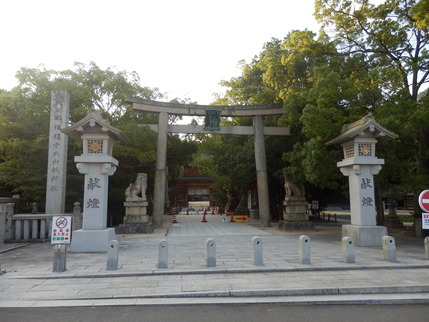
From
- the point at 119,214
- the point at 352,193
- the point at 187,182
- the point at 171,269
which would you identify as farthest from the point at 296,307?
the point at 187,182

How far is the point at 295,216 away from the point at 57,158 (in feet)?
42.3

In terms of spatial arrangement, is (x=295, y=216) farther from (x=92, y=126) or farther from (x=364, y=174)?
(x=92, y=126)

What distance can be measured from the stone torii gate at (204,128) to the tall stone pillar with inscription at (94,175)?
21.9 feet

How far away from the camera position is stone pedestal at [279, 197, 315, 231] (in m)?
16.8

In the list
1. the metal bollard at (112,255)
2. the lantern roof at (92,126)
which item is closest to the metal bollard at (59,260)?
the metal bollard at (112,255)

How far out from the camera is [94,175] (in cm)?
1102

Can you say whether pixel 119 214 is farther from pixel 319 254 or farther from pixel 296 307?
pixel 296 307

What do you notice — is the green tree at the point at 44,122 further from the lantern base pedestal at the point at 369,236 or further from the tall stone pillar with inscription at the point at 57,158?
the lantern base pedestal at the point at 369,236

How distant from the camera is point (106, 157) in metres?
10.9

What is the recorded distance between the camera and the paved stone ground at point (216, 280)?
5.85 metres

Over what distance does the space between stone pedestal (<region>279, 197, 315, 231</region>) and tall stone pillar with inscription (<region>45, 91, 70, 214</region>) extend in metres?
11.8

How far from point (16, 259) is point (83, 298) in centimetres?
513

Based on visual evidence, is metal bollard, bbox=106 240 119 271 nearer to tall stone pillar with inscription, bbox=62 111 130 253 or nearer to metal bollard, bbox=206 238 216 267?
metal bollard, bbox=206 238 216 267

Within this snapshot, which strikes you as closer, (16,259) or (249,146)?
(16,259)
